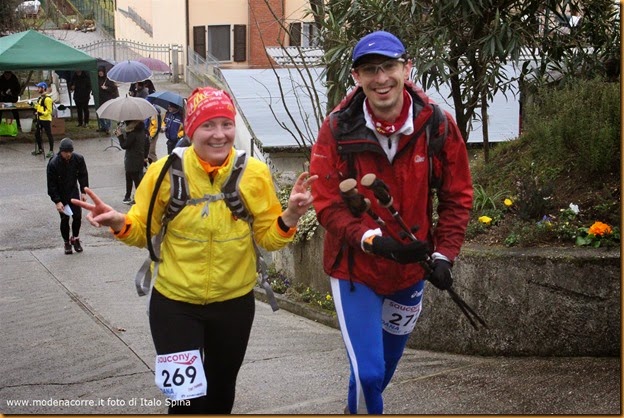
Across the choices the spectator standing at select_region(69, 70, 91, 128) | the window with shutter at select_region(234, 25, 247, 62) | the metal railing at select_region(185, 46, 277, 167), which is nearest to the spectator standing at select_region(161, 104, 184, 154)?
the metal railing at select_region(185, 46, 277, 167)

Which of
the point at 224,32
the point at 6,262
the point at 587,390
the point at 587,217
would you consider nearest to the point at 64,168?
the point at 6,262

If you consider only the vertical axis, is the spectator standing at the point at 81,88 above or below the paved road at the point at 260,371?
above

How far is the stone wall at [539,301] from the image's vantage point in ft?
22.6

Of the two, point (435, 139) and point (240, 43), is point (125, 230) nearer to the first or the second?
point (435, 139)

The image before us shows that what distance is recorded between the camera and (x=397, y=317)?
5.30m

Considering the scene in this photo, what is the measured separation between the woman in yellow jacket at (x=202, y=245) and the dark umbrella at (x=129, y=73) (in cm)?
1770

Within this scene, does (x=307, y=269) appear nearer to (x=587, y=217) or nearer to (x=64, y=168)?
(x=587, y=217)

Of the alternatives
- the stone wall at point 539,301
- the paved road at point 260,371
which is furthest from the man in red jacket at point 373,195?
the stone wall at point 539,301

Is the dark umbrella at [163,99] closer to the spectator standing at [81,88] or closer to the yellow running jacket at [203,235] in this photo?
the spectator standing at [81,88]

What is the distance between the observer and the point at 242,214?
491cm

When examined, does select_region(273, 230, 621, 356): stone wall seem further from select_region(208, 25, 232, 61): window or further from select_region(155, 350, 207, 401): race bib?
select_region(208, 25, 232, 61): window

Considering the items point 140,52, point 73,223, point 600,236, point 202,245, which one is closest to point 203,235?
point 202,245

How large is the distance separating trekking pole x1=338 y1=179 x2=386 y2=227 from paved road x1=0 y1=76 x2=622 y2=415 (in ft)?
5.77

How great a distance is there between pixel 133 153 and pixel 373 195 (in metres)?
11.7
